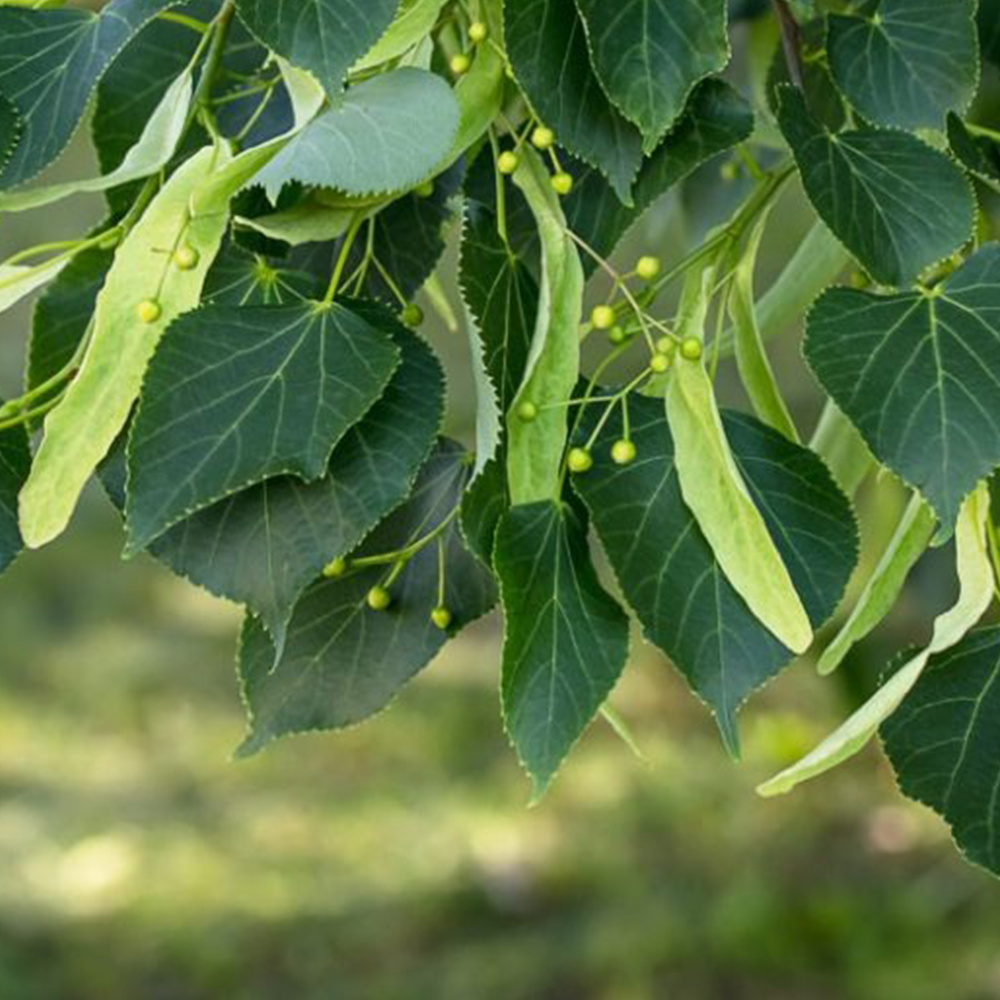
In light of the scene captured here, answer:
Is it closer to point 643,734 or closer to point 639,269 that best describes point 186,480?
point 639,269

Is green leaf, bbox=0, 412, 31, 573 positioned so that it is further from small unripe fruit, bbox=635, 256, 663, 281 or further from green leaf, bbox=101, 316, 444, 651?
small unripe fruit, bbox=635, 256, 663, 281

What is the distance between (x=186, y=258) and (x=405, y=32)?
96 millimetres

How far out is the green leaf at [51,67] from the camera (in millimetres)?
580

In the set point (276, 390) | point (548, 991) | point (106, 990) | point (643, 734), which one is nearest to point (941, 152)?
point (276, 390)

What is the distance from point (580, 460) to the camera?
553mm

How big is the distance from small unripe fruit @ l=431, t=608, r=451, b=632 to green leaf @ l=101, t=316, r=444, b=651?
9 cm

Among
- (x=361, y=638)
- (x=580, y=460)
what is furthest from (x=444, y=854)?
(x=580, y=460)

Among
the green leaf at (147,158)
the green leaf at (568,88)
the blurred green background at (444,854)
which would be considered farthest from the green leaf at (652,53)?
the blurred green background at (444,854)

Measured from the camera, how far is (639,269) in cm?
59

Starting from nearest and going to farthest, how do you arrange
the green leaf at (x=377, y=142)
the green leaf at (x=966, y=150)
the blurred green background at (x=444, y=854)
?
the green leaf at (x=377, y=142)
the green leaf at (x=966, y=150)
the blurred green background at (x=444, y=854)

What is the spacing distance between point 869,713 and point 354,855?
211cm

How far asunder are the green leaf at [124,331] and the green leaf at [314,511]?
0.12 feet

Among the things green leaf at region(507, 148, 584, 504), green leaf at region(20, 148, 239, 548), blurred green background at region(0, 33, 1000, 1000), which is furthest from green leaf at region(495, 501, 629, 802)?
blurred green background at region(0, 33, 1000, 1000)

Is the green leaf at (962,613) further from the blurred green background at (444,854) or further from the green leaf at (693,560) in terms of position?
the blurred green background at (444,854)
